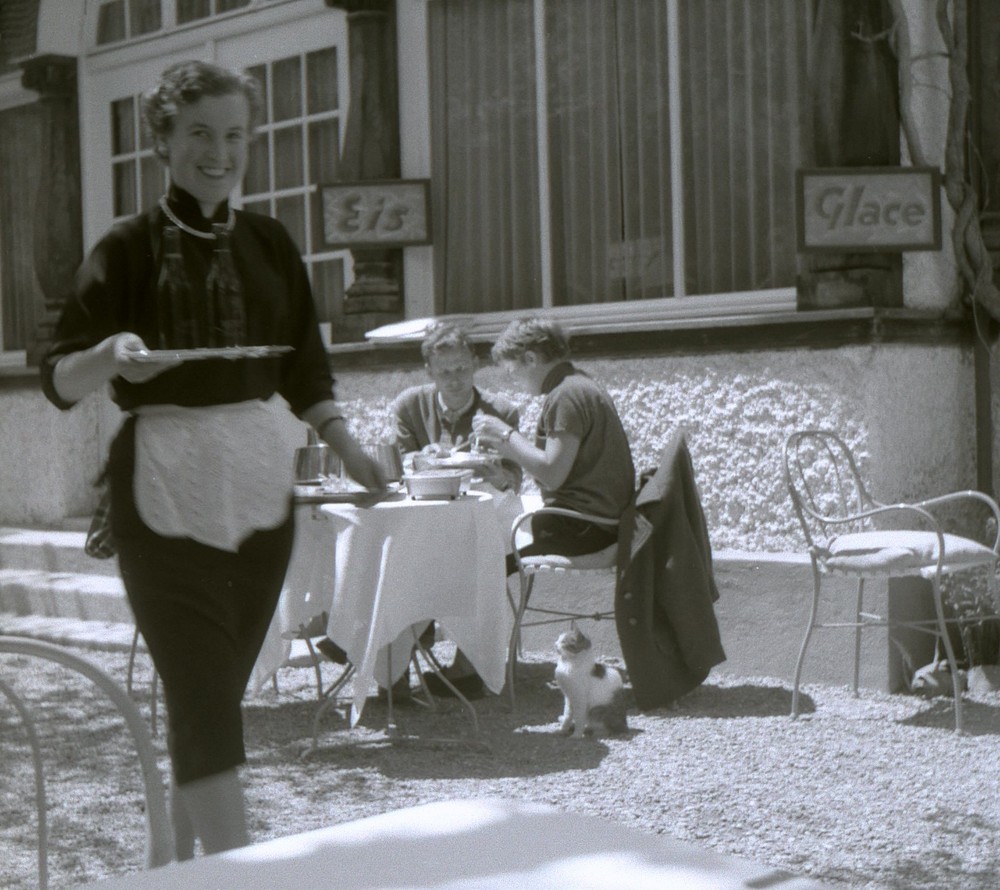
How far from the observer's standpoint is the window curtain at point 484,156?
826cm

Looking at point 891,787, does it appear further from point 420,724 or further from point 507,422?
point 507,422

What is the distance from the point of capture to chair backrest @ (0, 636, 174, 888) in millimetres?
1741

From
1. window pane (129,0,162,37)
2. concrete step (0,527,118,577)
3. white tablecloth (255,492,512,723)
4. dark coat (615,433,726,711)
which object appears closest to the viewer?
white tablecloth (255,492,512,723)

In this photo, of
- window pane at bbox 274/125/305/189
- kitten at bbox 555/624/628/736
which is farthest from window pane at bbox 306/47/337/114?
kitten at bbox 555/624/628/736

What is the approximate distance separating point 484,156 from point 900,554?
375 cm

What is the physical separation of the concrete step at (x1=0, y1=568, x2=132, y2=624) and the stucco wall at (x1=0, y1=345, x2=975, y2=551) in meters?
2.40

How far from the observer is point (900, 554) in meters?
5.46

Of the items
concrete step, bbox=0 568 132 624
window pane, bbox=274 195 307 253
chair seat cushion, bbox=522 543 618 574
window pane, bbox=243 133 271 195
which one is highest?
window pane, bbox=243 133 271 195

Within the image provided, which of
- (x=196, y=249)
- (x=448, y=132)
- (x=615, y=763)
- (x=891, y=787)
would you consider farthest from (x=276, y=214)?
(x=196, y=249)

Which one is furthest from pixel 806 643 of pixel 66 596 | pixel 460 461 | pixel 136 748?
pixel 66 596

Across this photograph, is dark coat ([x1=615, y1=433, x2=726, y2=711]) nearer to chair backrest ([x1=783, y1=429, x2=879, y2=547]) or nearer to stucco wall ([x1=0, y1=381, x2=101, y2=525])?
chair backrest ([x1=783, y1=429, x2=879, y2=547])

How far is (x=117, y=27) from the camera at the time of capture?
10617 millimetres

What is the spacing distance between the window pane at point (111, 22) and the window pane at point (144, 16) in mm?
107

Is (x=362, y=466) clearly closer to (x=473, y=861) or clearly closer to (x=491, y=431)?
(x=473, y=861)
